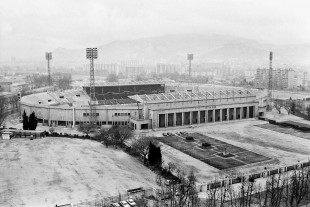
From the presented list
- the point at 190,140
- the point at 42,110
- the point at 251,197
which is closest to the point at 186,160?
the point at 190,140

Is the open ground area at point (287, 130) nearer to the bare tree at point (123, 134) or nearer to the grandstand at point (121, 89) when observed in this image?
the bare tree at point (123, 134)

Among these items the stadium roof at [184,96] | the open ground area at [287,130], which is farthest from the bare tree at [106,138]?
the open ground area at [287,130]

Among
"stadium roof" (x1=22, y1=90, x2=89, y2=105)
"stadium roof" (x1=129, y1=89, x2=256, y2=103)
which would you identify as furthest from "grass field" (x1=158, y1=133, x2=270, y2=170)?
"stadium roof" (x1=22, y1=90, x2=89, y2=105)

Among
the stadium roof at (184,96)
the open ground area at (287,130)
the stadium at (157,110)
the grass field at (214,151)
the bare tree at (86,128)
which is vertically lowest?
the grass field at (214,151)

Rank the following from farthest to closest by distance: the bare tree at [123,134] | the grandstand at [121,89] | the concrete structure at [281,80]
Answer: the concrete structure at [281,80] → the grandstand at [121,89] → the bare tree at [123,134]

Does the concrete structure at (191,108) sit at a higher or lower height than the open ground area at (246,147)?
higher

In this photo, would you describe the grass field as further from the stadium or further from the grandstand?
the grandstand

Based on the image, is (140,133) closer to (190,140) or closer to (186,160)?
(190,140)
